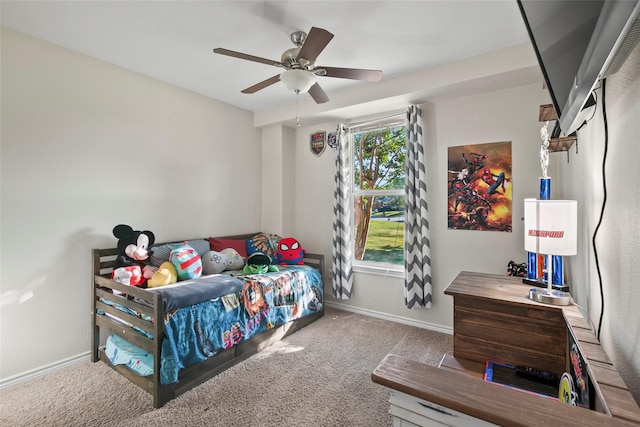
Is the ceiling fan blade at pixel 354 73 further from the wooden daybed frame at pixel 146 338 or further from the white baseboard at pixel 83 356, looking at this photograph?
the white baseboard at pixel 83 356

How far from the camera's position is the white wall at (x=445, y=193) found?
2.62 m

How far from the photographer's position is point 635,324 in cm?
80

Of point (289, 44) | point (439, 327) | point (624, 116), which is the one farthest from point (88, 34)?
point (439, 327)

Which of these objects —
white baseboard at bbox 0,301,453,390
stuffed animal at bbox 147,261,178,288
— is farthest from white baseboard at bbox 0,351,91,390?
stuffed animal at bbox 147,261,178,288

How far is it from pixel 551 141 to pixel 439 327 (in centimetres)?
203

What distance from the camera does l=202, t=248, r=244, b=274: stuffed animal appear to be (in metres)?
2.84

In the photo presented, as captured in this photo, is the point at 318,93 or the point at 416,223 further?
the point at 416,223

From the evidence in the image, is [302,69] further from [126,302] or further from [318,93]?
[126,302]

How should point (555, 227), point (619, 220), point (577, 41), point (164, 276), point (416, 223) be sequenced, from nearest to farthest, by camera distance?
point (577, 41) → point (619, 220) → point (555, 227) → point (164, 276) → point (416, 223)

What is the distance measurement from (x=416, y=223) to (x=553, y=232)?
66.8 inches

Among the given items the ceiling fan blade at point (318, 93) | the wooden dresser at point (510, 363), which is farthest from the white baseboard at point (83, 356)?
the ceiling fan blade at point (318, 93)

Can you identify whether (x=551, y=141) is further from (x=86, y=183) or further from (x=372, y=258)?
(x=86, y=183)

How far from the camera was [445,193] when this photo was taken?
2988mm

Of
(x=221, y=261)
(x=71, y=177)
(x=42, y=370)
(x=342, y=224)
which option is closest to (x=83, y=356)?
(x=42, y=370)
